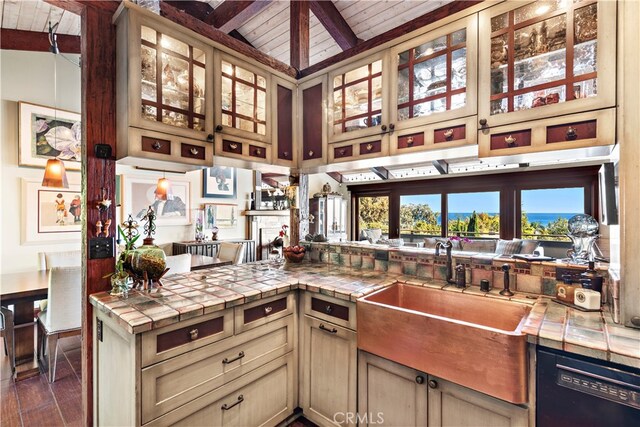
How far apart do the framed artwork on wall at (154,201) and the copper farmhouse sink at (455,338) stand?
3961 millimetres

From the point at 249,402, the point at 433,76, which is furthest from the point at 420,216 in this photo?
the point at 249,402

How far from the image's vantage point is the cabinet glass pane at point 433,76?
62.7 inches

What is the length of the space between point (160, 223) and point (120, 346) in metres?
3.80

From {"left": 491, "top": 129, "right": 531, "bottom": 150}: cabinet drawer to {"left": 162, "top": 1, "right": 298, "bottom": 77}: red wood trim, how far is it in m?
1.61

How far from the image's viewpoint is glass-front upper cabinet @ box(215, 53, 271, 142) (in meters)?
1.88

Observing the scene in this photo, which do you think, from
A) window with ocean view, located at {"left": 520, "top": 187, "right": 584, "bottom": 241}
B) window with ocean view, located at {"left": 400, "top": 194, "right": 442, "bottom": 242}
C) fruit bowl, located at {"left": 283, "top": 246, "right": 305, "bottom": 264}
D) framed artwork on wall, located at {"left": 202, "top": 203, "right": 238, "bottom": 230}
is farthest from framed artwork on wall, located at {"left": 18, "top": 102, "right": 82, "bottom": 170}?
window with ocean view, located at {"left": 520, "top": 187, "right": 584, "bottom": 241}

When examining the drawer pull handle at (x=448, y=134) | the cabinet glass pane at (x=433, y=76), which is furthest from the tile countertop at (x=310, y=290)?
the cabinet glass pane at (x=433, y=76)

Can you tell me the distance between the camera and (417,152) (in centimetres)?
174

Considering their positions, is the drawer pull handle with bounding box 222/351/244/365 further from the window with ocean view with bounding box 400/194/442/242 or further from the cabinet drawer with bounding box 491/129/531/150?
the window with ocean view with bounding box 400/194/442/242

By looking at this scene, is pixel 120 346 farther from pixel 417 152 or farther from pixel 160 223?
pixel 160 223

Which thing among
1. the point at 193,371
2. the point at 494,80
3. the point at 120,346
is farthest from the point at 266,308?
the point at 494,80

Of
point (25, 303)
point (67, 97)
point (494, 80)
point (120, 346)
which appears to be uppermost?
point (67, 97)

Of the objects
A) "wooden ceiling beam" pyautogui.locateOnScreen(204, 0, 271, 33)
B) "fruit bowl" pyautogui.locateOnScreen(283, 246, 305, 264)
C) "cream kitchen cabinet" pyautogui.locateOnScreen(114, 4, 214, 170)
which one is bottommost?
"fruit bowl" pyautogui.locateOnScreen(283, 246, 305, 264)

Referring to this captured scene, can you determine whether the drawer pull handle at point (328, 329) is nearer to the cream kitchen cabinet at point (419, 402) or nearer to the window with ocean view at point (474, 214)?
the cream kitchen cabinet at point (419, 402)
